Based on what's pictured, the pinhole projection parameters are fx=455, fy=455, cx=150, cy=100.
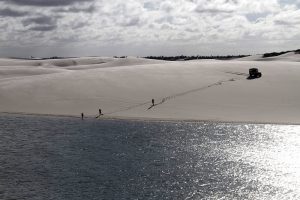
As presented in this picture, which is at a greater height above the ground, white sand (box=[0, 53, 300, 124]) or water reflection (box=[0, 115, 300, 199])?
white sand (box=[0, 53, 300, 124])

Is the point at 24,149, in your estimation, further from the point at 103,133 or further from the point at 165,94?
the point at 165,94

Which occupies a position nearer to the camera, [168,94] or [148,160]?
[148,160]

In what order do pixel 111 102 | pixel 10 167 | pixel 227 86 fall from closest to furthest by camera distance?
pixel 10 167
pixel 111 102
pixel 227 86

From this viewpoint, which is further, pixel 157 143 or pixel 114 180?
pixel 157 143

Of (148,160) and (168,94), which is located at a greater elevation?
(168,94)

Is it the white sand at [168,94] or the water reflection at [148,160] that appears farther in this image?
the white sand at [168,94]

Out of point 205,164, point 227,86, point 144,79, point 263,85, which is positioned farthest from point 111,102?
point 205,164

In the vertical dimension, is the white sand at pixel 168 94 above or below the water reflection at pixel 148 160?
above

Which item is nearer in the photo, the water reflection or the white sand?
the water reflection
